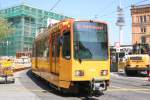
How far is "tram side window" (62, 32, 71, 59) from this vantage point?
17391 mm

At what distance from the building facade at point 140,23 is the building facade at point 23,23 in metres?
22.7

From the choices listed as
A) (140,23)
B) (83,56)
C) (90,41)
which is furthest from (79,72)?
(140,23)

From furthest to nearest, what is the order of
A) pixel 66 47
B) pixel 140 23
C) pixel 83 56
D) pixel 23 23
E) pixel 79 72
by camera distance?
pixel 140 23
pixel 23 23
pixel 66 47
pixel 83 56
pixel 79 72

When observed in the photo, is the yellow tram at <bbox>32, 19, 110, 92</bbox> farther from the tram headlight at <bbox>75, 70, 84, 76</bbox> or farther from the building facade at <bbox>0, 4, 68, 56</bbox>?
the building facade at <bbox>0, 4, 68, 56</bbox>

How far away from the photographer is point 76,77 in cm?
1709

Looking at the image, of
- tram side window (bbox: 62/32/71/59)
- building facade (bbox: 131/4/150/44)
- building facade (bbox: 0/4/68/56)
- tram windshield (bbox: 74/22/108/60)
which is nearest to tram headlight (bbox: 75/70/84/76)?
tram windshield (bbox: 74/22/108/60)

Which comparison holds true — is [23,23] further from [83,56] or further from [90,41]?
[83,56]

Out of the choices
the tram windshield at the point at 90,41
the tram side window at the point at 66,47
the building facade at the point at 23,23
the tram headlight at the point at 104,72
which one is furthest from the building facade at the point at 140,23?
the tram side window at the point at 66,47

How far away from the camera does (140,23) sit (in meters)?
121

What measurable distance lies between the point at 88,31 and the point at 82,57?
47.0 inches

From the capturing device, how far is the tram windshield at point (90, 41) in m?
17.4

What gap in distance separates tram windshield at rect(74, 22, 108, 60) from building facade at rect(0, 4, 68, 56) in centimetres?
9241

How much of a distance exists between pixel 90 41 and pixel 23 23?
95.5 m

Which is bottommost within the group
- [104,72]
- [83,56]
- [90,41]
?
[104,72]
